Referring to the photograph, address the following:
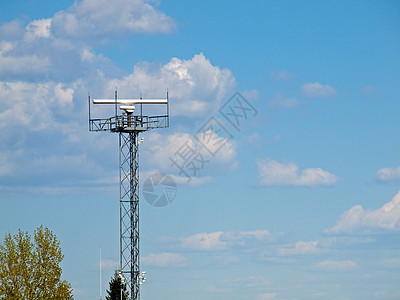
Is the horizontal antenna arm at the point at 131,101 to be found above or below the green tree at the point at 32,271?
above

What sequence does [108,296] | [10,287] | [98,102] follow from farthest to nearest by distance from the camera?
[108,296] → [98,102] → [10,287]

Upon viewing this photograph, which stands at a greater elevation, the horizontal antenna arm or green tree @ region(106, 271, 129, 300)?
the horizontal antenna arm

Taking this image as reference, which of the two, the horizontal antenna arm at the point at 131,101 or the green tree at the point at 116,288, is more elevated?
the horizontal antenna arm at the point at 131,101

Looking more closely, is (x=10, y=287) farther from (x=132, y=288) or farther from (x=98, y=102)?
(x=98, y=102)

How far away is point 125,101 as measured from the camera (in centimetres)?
10631

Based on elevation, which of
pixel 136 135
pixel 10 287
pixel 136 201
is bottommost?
pixel 10 287

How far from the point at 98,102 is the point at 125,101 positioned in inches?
118

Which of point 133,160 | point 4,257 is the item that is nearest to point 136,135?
point 133,160

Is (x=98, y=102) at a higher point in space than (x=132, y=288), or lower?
higher

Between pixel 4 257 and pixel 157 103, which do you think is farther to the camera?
pixel 157 103

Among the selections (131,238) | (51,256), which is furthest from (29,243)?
(131,238)

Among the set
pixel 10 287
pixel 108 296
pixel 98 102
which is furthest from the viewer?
pixel 108 296

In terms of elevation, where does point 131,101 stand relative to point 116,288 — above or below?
above

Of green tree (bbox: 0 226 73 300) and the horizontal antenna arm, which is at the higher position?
the horizontal antenna arm
